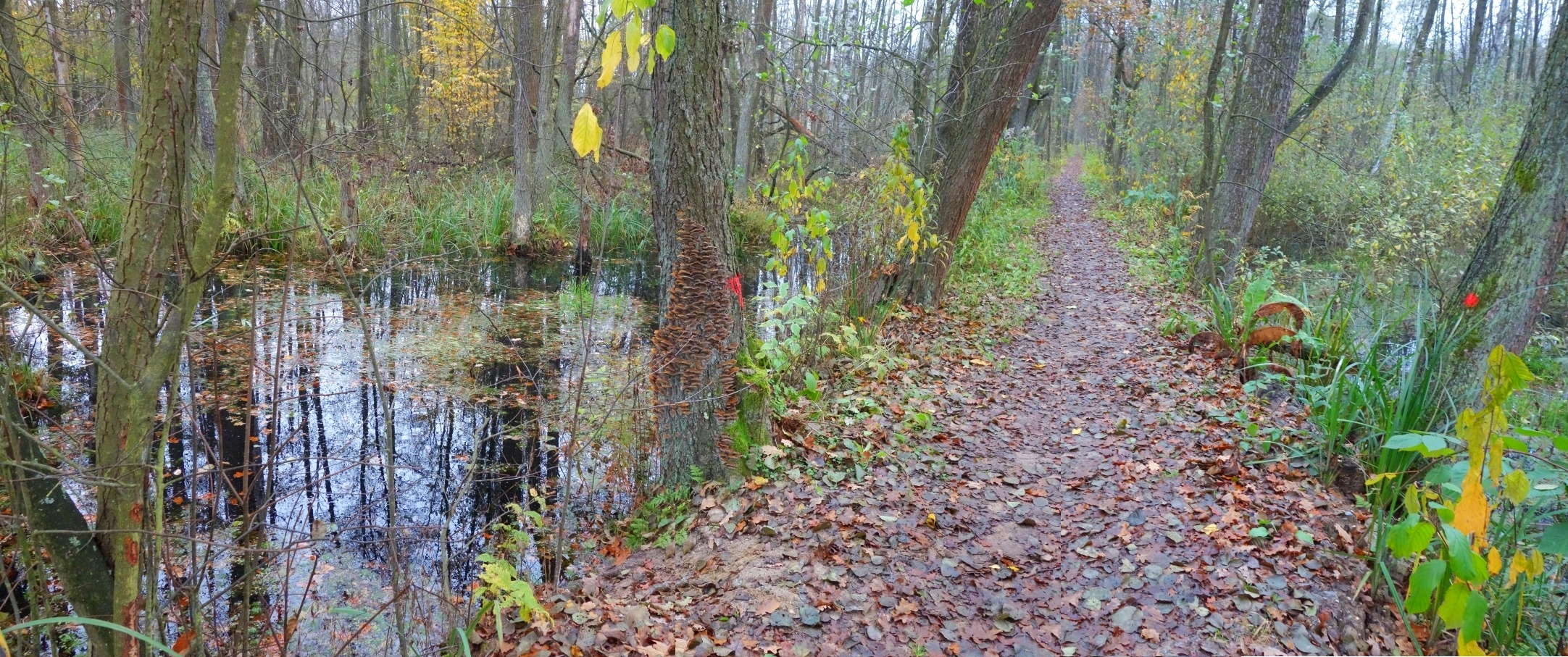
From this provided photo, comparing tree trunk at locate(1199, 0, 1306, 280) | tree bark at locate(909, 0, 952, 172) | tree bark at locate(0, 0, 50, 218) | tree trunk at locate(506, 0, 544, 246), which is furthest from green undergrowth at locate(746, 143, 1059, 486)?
tree trunk at locate(506, 0, 544, 246)

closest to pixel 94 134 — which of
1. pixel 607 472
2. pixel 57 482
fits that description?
pixel 607 472

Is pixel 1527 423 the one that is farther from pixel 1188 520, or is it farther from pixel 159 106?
pixel 159 106

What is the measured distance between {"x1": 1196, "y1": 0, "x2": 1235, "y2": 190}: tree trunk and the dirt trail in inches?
299

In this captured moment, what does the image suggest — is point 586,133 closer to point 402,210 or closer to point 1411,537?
point 1411,537

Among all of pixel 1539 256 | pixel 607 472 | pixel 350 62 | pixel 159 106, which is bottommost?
pixel 607 472

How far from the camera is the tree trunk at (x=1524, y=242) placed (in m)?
3.74

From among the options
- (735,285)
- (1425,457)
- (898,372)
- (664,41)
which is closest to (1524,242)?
(1425,457)

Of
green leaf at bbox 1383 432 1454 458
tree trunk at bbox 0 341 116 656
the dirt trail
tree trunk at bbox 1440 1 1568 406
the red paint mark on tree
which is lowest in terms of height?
the dirt trail

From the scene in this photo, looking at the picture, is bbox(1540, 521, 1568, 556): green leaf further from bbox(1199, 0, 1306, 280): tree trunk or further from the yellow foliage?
the yellow foliage

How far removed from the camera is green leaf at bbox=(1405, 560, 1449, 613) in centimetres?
226

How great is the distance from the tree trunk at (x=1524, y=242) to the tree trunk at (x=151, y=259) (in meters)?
5.44

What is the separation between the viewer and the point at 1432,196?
11.4 m

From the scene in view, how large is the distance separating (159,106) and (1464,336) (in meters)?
5.59

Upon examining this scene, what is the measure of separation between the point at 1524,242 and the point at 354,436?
24.0 feet
